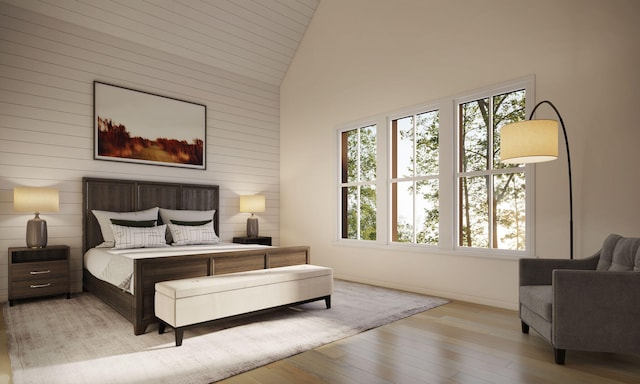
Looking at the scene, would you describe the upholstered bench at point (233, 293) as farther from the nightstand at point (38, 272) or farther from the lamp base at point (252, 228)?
the lamp base at point (252, 228)

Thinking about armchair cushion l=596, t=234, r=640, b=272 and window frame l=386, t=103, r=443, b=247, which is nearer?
armchair cushion l=596, t=234, r=640, b=272

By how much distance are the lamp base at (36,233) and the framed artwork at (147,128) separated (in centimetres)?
106

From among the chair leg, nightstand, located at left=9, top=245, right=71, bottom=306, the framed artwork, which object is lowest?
the chair leg

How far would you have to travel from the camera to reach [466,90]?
4238mm

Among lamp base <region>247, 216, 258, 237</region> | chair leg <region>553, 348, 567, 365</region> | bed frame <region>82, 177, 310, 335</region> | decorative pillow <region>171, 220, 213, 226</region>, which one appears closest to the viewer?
chair leg <region>553, 348, 567, 365</region>

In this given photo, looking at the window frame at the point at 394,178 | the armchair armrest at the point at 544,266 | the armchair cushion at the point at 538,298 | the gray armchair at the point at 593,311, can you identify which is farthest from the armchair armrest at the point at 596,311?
the window frame at the point at 394,178

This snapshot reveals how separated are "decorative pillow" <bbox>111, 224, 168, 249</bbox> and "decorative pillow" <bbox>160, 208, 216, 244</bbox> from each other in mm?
448

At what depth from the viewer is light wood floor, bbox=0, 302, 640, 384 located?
2.26 m

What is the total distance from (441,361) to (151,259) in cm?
229

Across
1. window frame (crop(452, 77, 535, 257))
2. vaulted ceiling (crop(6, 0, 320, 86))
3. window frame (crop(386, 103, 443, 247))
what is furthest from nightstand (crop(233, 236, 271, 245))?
window frame (crop(452, 77, 535, 257))

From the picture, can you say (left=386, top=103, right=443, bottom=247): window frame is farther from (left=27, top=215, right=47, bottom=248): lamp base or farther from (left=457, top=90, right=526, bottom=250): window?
(left=27, top=215, right=47, bottom=248): lamp base

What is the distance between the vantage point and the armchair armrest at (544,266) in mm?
2943

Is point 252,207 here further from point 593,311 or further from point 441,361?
point 593,311

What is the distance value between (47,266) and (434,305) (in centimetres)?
424
